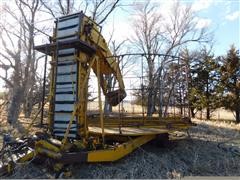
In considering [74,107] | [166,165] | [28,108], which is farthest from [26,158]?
[28,108]

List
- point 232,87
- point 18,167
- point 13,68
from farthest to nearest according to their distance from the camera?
point 232,87, point 13,68, point 18,167

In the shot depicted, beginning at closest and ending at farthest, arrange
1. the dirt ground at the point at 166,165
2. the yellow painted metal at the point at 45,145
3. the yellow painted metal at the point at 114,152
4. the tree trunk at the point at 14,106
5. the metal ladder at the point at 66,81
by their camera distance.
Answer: the yellow painted metal at the point at 45,145
the yellow painted metal at the point at 114,152
the dirt ground at the point at 166,165
the metal ladder at the point at 66,81
the tree trunk at the point at 14,106

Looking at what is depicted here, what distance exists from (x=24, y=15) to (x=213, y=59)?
58.9ft

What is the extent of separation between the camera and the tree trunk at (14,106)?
1484 centimetres

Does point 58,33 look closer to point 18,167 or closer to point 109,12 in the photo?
point 18,167

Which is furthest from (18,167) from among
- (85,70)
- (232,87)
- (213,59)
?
(213,59)

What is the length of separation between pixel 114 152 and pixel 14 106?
11.7 meters

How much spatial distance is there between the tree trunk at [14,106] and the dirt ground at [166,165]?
9.80 meters

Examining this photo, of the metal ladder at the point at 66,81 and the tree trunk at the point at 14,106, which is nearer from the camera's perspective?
the metal ladder at the point at 66,81

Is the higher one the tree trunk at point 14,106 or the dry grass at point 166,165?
the tree trunk at point 14,106

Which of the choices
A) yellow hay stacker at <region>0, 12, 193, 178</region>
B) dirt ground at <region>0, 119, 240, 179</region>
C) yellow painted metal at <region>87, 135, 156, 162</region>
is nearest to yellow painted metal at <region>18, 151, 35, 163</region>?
yellow hay stacker at <region>0, 12, 193, 178</region>

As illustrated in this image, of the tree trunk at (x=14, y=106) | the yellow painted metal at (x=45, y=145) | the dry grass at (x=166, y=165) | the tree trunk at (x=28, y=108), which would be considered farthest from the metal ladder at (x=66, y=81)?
the tree trunk at (x=28, y=108)

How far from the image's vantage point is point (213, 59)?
27266 millimetres

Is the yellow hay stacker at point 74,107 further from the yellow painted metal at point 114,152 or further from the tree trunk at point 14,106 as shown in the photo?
the tree trunk at point 14,106
